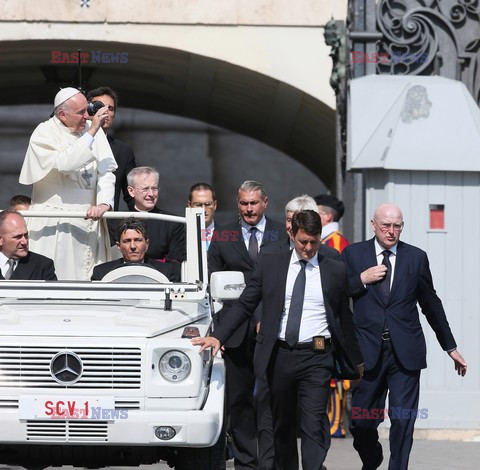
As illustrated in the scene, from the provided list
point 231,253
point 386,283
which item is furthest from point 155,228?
point 386,283

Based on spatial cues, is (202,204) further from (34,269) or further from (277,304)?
(277,304)

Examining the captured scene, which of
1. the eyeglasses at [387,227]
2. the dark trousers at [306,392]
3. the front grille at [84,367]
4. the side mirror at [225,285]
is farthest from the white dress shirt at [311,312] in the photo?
the front grille at [84,367]

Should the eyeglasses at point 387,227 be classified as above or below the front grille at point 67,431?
above

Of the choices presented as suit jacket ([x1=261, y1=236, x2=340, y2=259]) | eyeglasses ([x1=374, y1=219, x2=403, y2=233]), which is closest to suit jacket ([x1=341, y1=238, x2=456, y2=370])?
eyeglasses ([x1=374, y1=219, x2=403, y2=233])

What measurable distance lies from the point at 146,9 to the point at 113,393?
37.8 ft

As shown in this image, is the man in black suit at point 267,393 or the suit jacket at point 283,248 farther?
the suit jacket at point 283,248

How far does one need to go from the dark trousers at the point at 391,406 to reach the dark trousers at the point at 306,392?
593 mm

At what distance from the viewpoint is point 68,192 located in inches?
438

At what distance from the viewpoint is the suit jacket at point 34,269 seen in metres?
10.3

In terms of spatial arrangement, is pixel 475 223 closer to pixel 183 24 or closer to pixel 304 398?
pixel 304 398

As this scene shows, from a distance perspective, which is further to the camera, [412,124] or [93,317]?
[412,124]

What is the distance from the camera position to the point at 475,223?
13695 millimetres

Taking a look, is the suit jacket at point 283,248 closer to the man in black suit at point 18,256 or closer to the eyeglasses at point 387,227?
the eyeglasses at point 387,227

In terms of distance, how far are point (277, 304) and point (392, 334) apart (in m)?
0.99
